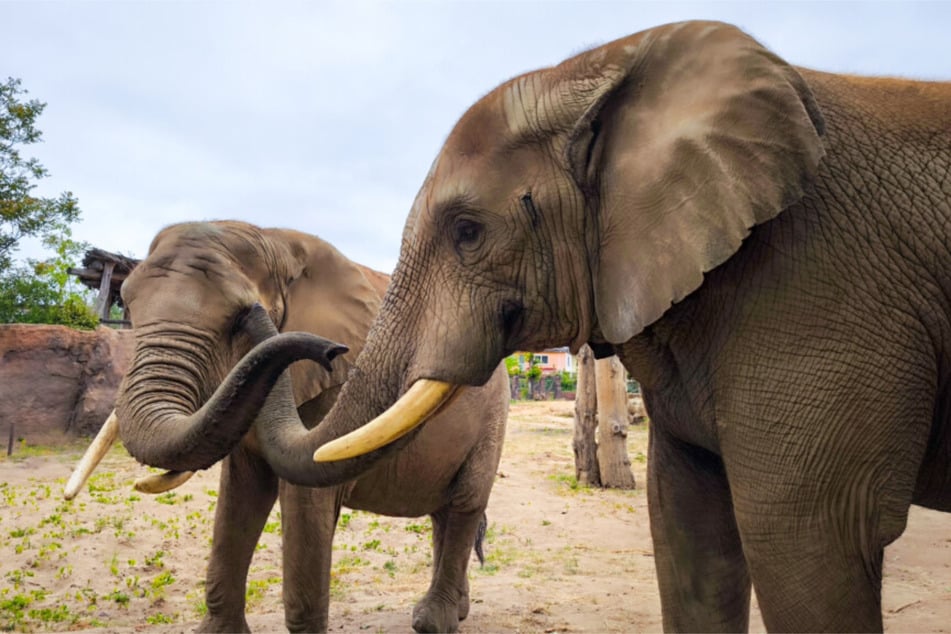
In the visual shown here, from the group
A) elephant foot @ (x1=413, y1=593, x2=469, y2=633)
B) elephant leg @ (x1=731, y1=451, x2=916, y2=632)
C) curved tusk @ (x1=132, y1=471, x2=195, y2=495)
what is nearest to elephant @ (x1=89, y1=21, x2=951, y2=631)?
elephant leg @ (x1=731, y1=451, x2=916, y2=632)

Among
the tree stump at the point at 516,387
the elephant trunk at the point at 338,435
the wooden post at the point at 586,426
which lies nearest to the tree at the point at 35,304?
the wooden post at the point at 586,426

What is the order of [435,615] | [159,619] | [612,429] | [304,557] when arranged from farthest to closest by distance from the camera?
1. [612,429]
2. [159,619]
3. [435,615]
4. [304,557]

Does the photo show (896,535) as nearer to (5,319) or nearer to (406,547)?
(406,547)

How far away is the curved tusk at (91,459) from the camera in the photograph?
393cm

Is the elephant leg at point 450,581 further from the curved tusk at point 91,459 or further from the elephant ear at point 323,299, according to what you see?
the curved tusk at point 91,459

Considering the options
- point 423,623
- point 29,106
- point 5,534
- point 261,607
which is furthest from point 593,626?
point 29,106

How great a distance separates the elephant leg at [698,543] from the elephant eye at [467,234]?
1.02m

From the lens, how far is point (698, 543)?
304 cm

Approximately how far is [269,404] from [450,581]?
8.84 ft

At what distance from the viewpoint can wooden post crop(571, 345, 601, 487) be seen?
13.0 metres

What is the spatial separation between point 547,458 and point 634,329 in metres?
14.0

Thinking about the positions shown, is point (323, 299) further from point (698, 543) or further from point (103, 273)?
point (103, 273)

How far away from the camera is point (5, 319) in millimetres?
19828

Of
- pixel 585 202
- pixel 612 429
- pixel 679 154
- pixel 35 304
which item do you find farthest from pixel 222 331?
pixel 35 304
